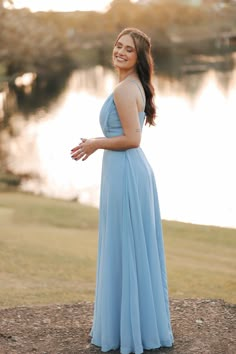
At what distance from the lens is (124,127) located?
414cm

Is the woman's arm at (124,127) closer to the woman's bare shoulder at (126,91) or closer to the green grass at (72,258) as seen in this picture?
the woman's bare shoulder at (126,91)

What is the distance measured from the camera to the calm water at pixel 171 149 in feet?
54.4

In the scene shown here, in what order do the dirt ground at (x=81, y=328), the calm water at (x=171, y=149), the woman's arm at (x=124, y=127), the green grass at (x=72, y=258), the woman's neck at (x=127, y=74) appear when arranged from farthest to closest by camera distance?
the calm water at (x=171, y=149)
the green grass at (x=72, y=258)
the dirt ground at (x=81, y=328)
the woman's neck at (x=127, y=74)
the woman's arm at (x=124, y=127)

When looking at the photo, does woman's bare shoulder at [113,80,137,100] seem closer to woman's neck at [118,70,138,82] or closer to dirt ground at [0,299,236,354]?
woman's neck at [118,70,138,82]

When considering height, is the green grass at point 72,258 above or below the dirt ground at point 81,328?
below

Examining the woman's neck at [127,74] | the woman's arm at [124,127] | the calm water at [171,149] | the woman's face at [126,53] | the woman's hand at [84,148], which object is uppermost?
the woman's face at [126,53]

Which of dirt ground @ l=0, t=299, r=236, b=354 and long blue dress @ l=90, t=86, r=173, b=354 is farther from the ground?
long blue dress @ l=90, t=86, r=173, b=354

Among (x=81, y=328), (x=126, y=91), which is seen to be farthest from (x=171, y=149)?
(x=126, y=91)

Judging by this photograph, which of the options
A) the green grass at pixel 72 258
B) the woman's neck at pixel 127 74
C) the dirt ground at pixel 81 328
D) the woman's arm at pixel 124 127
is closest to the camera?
the woman's arm at pixel 124 127

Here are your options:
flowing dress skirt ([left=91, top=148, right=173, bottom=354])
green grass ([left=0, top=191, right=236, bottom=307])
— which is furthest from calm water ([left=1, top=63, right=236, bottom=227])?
flowing dress skirt ([left=91, top=148, right=173, bottom=354])

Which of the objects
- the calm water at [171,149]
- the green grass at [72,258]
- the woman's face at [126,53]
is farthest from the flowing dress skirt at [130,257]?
the calm water at [171,149]

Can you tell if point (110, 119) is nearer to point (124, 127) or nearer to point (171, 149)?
point (124, 127)

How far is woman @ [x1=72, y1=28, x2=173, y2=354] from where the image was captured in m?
4.16

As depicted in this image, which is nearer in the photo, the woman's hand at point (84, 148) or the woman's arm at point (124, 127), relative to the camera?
the woman's arm at point (124, 127)
